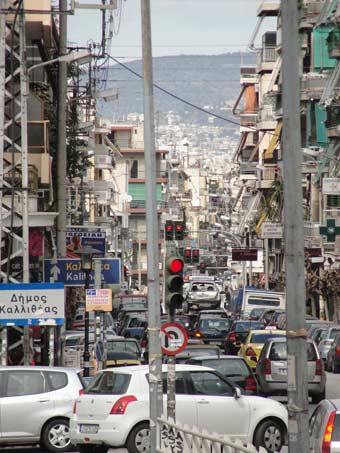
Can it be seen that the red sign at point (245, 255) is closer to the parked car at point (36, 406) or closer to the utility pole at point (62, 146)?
the utility pole at point (62, 146)

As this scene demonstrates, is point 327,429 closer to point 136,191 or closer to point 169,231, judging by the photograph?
point 169,231

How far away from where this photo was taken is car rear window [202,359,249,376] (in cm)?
3000

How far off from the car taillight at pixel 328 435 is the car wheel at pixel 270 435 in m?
7.12

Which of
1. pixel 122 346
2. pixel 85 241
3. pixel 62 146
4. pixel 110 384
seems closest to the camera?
pixel 110 384

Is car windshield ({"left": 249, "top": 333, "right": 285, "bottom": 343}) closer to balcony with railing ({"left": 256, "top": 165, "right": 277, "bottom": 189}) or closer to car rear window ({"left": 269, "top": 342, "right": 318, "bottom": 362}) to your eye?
car rear window ({"left": 269, "top": 342, "right": 318, "bottom": 362})

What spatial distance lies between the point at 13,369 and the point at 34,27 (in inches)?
684

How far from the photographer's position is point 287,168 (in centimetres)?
1362

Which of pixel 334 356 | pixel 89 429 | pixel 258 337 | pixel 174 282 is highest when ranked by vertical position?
pixel 174 282

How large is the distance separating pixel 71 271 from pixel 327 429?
20071 mm

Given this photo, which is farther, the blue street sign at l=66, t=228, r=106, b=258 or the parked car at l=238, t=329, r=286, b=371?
the parked car at l=238, t=329, r=286, b=371

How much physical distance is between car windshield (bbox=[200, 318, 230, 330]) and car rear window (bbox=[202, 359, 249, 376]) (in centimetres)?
2903

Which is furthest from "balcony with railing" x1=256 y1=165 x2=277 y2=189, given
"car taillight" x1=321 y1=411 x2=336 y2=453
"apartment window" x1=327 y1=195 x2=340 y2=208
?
"car taillight" x1=321 y1=411 x2=336 y2=453

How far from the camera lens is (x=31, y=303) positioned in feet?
94.7

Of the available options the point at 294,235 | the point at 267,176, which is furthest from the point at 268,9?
the point at 294,235
